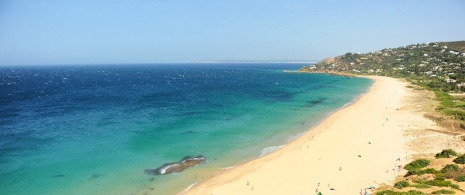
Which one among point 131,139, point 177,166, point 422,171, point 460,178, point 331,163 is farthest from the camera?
point 131,139

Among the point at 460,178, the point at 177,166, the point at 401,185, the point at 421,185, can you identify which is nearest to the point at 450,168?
the point at 460,178

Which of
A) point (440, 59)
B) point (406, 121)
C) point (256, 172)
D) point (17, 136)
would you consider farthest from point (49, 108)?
point (440, 59)

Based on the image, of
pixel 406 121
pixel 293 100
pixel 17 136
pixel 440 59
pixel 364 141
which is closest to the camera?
pixel 364 141

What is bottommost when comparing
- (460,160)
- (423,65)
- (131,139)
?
(131,139)

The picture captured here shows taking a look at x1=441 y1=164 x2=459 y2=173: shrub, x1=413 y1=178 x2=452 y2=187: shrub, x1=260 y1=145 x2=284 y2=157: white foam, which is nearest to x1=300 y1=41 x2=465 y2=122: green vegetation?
x1=441 y1=164 x2=459 y2=173: shrub

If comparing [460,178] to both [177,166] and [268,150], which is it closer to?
[268,150]

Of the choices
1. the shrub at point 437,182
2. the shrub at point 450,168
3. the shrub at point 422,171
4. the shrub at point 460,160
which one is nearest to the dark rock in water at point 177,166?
the shrub at point 422,171

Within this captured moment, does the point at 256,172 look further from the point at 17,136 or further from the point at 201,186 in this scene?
the point at 17,136
